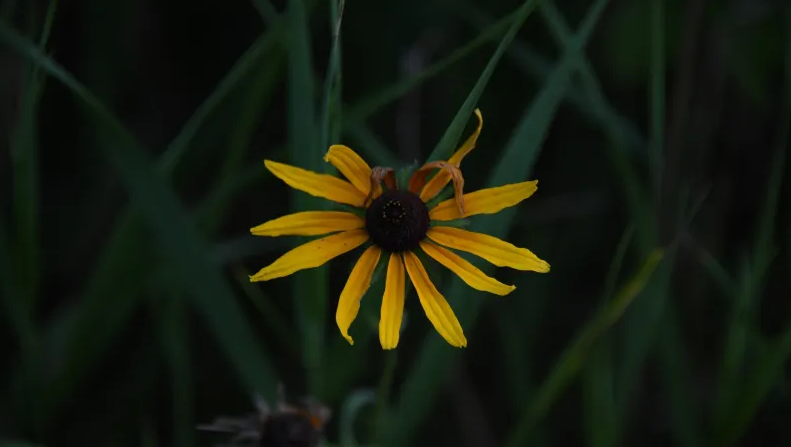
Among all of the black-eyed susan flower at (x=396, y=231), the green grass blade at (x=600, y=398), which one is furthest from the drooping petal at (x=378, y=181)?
the green grass blade at (x=600, y=398)

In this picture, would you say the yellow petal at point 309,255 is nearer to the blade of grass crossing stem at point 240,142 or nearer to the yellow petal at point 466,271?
the yellow petal at point 466,271

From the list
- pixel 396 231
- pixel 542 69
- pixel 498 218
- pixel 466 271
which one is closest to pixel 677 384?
pixel 498 218

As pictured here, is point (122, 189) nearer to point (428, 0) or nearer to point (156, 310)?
point (156, 310)

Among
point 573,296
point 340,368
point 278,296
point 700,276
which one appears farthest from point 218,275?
point 700,276

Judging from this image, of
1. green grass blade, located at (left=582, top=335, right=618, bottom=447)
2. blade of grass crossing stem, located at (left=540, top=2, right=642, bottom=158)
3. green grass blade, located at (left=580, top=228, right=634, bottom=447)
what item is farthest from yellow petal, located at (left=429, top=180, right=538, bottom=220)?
green grass blade, located at (left=582, top=335, right=618, bottom=447)

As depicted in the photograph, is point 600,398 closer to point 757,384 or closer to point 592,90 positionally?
point 757,384
